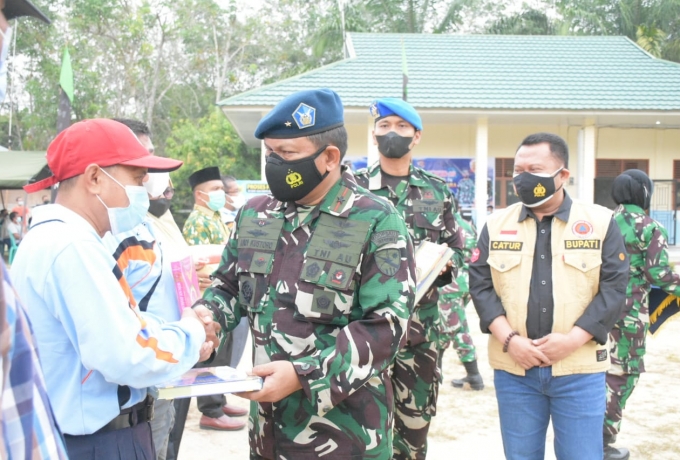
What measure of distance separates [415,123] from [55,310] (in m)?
2.63

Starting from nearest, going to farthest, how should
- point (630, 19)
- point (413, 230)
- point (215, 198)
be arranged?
point (413, 230)
point (215, 198)
point (630, 19)

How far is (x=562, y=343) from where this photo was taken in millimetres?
3031

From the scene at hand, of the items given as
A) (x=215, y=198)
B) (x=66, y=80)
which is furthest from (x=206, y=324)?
(x=66, y=80)

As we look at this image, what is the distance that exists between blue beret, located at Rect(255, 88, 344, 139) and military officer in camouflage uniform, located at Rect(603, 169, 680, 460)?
3.02 metres

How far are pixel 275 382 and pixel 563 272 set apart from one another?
166 centimetres

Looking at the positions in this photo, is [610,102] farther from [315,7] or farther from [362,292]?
[315,7]

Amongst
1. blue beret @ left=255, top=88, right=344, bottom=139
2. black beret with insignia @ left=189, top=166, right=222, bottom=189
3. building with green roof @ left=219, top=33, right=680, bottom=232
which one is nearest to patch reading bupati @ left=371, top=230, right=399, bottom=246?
blue beret @ left=255, top=88, right=344, bottom=139

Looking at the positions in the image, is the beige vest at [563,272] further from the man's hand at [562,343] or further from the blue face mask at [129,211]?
the blue face mask at [129,211]

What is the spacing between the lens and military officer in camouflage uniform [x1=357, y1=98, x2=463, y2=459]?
3.69 metres

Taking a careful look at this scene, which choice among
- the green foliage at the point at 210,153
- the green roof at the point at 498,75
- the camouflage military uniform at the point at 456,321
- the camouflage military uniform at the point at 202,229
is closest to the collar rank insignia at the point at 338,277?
the camouflage military uniform at the point at 202,229

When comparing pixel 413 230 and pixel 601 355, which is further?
pixel 413 230

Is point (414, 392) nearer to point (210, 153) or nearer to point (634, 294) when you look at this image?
point (634, 294)

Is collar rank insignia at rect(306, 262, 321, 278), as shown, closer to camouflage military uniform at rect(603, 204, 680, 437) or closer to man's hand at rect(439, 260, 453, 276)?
man's hand at rect(439, 260, 453, 276)

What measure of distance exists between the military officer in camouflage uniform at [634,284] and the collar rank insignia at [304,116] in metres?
3.08
